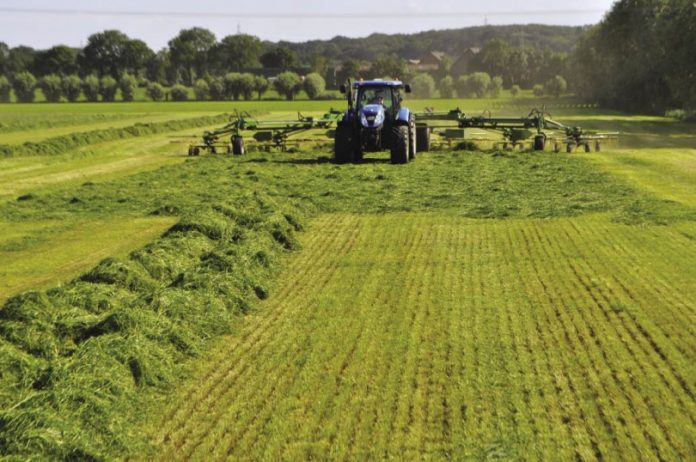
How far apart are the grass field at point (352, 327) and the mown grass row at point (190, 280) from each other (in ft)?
0.11

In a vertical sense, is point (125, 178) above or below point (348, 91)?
below

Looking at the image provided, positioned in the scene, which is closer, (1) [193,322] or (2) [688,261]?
(1) [193,322]

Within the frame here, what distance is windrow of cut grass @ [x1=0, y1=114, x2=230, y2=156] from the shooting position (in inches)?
1212

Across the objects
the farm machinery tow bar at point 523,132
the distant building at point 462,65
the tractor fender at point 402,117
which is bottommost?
the farm machinery tow bar at point 523,132

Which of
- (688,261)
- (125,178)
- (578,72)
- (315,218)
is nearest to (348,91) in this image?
(125,178)

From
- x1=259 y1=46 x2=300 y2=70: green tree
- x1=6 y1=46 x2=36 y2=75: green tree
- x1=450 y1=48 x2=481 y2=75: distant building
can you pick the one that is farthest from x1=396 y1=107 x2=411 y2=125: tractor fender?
x1=259 y1=46 x2=300 y2=70: green tree

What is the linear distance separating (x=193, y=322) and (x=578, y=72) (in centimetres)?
8286

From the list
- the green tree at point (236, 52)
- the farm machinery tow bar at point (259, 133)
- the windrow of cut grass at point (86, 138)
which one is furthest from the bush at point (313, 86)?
the farm machinery tow bar at point (259, 133)

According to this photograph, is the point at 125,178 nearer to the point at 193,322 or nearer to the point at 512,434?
the point at 193,322

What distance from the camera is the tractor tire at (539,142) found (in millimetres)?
27578

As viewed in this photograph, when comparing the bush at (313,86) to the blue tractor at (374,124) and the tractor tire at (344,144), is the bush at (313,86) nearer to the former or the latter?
the blue tractor at (374,124)

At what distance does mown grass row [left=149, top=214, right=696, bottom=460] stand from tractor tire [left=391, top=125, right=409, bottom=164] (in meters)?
11.6

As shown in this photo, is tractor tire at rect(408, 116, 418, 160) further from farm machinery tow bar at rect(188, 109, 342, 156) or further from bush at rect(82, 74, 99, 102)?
bush at rect(82, 74, 99, 102)

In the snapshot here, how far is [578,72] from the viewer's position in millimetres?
85625
